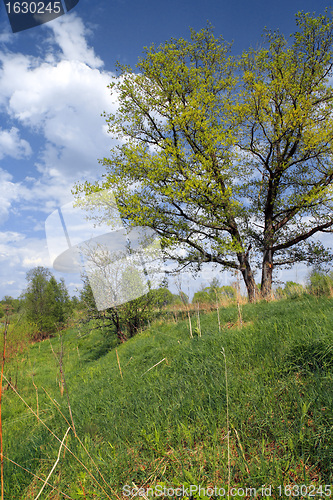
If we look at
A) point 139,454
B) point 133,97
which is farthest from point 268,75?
point 139,454

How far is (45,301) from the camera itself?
110 ft

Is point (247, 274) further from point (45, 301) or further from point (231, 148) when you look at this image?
point (45, 301)

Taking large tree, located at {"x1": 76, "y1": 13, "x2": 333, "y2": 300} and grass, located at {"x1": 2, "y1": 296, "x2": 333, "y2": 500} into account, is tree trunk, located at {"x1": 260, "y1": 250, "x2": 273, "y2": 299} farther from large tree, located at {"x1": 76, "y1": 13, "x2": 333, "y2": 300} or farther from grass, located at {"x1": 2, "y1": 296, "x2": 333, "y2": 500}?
grass, located at {"x1": 2, "y1": 296, "x2": 333, "y2": 500}

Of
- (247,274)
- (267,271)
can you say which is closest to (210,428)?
(247,274)

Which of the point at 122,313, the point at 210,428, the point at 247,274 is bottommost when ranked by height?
the point at 210,428

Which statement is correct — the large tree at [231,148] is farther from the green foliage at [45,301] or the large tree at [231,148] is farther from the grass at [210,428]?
the green foliage at [45,301]

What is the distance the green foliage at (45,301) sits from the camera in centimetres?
3061

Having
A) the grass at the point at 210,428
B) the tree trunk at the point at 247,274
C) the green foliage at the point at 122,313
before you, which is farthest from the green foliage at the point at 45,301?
the grass at the point at 210,428

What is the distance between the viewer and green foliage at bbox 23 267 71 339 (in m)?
30.6

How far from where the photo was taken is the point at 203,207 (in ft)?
41.6

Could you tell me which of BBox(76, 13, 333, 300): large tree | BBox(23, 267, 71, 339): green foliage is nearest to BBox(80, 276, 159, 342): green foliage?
BBox(76, 13, 333, 300): large tree

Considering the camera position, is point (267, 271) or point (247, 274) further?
point (247, 274)

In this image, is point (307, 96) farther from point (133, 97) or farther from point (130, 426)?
point (130, 426)

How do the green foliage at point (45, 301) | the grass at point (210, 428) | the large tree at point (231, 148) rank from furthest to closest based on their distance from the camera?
the green foliage at point (45, 301), the large tree at point (231, 148), the grass at point (210, 428)
